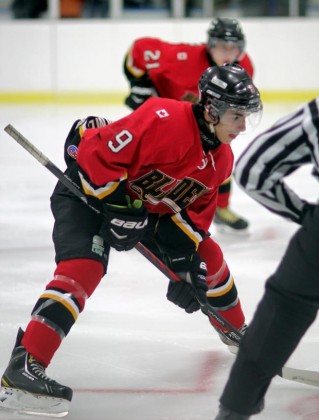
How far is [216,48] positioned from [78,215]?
7.08ft

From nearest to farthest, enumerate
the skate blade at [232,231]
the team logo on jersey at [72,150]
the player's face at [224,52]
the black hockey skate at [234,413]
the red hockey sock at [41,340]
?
the black hockey skate at [234,413] < the red hockey sock at [41,340] < the team logo on jersey at [72,150] < the player's face at [224,52] < the skate blade at [232,231]

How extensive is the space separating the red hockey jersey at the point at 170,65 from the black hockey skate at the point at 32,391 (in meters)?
2.35

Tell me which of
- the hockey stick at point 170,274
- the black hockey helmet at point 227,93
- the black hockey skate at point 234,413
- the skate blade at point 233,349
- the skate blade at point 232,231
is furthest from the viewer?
the skate blade at point 232,231

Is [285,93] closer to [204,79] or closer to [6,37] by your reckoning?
[6,37]

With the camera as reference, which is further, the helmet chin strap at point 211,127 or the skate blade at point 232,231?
the skate blade at point 232,231

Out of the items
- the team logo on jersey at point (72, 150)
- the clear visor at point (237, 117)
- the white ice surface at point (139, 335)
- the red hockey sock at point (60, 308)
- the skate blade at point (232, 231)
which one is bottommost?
the skate blade at point (232, 231)

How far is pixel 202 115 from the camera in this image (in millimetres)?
2695

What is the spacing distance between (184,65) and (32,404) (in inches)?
98.3

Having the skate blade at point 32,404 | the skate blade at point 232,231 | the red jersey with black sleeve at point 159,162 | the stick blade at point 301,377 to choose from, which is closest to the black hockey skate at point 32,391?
the skate blade at point 32,404

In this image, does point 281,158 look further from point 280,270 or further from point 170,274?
point 170,274

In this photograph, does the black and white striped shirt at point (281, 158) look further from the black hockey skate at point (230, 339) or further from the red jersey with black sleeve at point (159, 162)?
the black hockey skate at point (230, 339)

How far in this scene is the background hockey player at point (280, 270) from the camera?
6.65 ft

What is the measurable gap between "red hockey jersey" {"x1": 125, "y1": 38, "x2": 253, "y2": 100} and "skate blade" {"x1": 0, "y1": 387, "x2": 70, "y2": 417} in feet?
7.80

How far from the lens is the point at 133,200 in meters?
2.79
